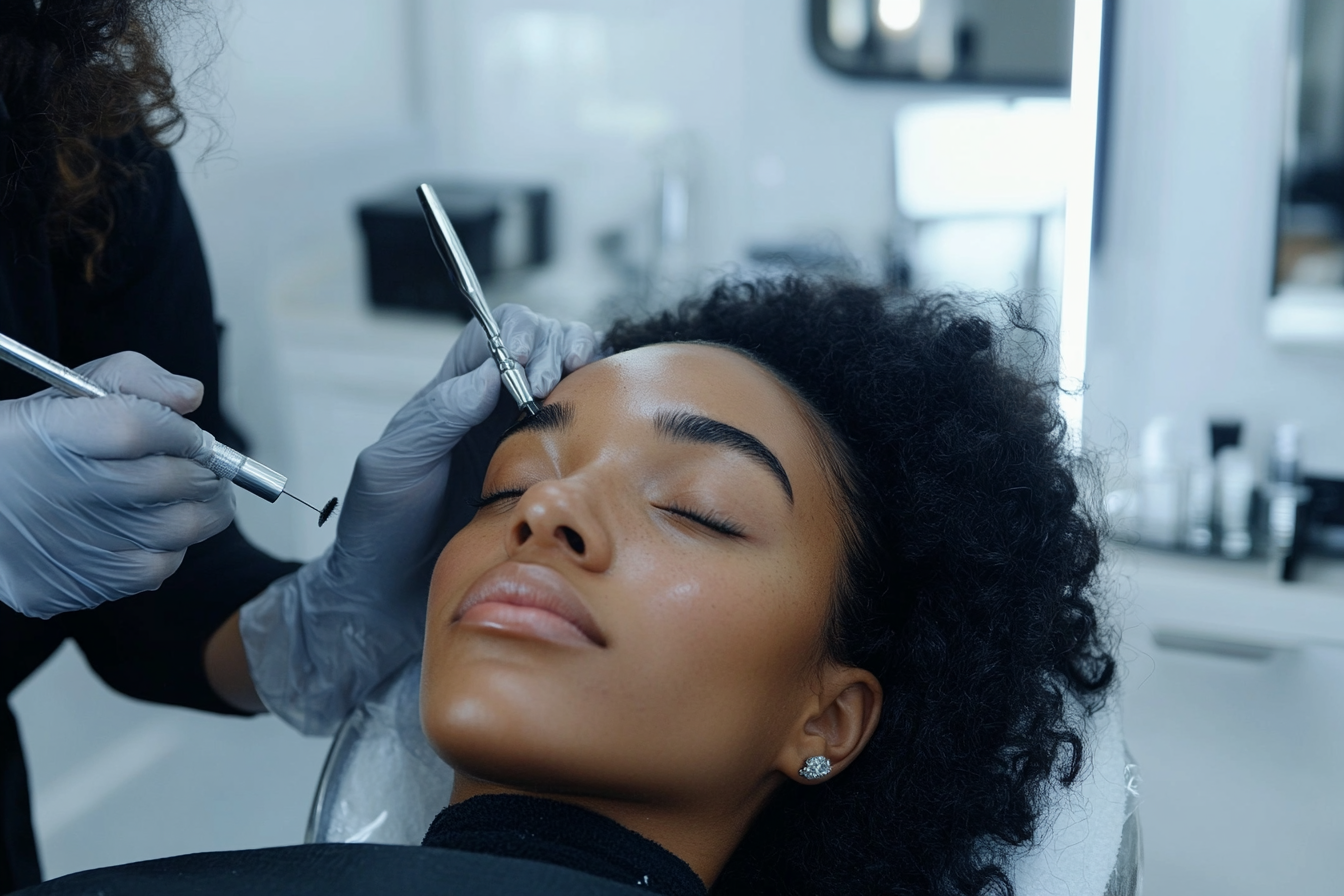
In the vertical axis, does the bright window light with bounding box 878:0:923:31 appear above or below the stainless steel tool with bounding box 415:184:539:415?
above

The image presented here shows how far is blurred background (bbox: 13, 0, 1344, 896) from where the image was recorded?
5.10ft

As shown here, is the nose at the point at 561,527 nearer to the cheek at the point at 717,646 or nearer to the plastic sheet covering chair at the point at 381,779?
the cheek at the point at 717,646

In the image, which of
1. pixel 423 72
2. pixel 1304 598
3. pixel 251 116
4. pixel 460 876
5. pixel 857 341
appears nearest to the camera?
pixel 460 876

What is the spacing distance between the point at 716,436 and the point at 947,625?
0.93 feet

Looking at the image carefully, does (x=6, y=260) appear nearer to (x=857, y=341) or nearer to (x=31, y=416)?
(x=31, y=416)

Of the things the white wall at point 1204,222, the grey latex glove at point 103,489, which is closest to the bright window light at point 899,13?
the white wall at point 1204,222

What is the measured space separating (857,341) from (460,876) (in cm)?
62

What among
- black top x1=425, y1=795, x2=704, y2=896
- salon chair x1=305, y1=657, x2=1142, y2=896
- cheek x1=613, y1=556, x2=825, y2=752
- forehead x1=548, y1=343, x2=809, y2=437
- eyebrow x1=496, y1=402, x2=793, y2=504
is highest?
forehead x1=548, y1=343, x2=809, y2=437

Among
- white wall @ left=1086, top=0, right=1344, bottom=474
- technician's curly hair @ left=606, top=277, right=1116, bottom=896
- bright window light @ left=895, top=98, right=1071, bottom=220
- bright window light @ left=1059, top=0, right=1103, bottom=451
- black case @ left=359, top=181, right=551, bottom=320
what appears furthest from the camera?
black case @ left=359, top=181, right=551, bottom=320

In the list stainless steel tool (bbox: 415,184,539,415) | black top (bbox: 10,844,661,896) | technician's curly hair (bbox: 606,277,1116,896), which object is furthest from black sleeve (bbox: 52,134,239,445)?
technician's curly hair (bbox: 606,277,1116,896)

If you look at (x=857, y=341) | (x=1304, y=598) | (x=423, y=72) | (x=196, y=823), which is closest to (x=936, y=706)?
(x=857, y=341)

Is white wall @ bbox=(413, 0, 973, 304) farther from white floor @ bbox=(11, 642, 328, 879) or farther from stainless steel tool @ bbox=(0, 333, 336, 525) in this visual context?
stainless steel tool @ bbox=(0, 333, 336, 525)

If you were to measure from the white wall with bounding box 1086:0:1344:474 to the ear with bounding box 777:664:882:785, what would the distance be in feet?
2.70

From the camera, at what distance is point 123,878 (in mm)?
801
